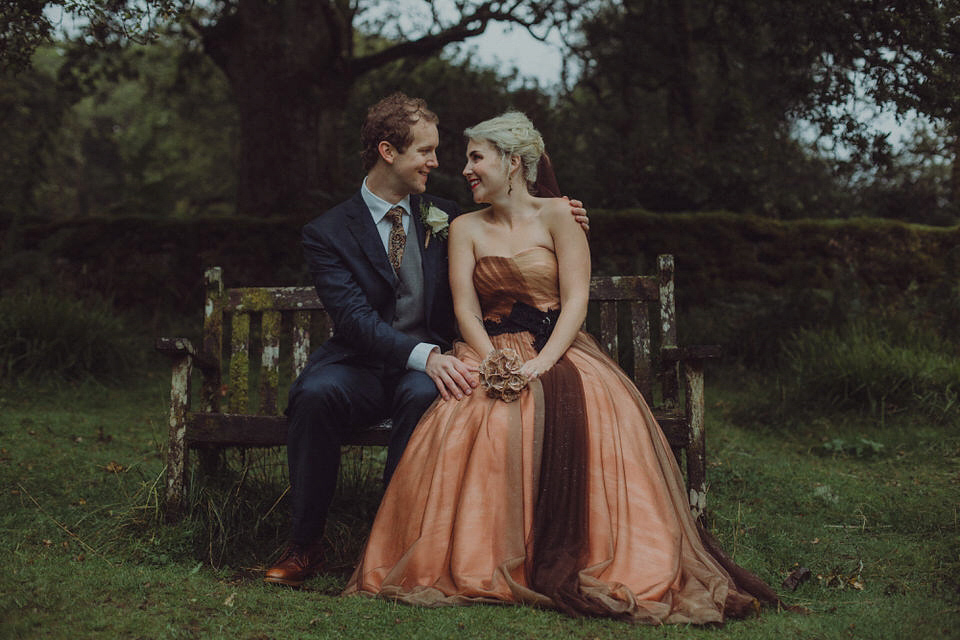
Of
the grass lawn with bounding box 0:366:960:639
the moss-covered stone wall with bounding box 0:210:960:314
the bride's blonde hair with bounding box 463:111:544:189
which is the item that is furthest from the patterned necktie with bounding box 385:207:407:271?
the moss-covered stone wall with bounding box 0:210:960:314

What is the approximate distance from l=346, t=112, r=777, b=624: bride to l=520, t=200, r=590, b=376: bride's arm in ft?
0.04

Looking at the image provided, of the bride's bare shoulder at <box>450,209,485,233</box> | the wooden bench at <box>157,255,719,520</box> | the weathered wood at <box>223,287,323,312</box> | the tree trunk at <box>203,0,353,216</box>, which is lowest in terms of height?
the wooden bench at <box>157,255,719,520</box>

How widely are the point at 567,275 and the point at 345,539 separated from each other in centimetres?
163

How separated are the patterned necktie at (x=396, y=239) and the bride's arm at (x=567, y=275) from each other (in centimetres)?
72

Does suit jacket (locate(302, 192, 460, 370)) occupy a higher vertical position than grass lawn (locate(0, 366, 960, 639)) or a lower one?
higher

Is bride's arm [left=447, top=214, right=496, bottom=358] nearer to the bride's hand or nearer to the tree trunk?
the bride's hand

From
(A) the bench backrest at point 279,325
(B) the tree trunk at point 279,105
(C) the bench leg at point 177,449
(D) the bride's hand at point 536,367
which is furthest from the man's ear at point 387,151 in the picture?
(B) the tree trunk at point 279,105

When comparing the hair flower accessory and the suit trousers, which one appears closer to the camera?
the hair flower accessory

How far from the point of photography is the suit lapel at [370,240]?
13.5 ft

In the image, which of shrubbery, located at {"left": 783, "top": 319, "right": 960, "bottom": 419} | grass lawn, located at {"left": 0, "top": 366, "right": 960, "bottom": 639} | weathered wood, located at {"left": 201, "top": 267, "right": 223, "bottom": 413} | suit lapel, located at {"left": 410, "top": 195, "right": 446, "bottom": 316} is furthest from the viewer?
shrubbery, located at {"left": 783, "top": 319, "right": 960, "bottom": 419}

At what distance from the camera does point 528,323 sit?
4.09 meters

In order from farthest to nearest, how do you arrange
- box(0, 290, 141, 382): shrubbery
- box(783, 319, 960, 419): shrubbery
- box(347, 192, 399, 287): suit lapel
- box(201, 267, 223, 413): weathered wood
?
box(0, 290, 141, 382): shrubbery
box(783, 319, 960, 419): shrubbery
box(201, 267, 223, 413): weathered wood
box(347, 192, 399, 287): suit lapel

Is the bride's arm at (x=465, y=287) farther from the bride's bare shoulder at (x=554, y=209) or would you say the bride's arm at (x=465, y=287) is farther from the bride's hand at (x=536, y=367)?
the bride's bare shoulder at (x=554, y=209)

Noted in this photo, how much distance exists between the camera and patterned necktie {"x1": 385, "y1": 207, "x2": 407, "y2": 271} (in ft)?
13.9
